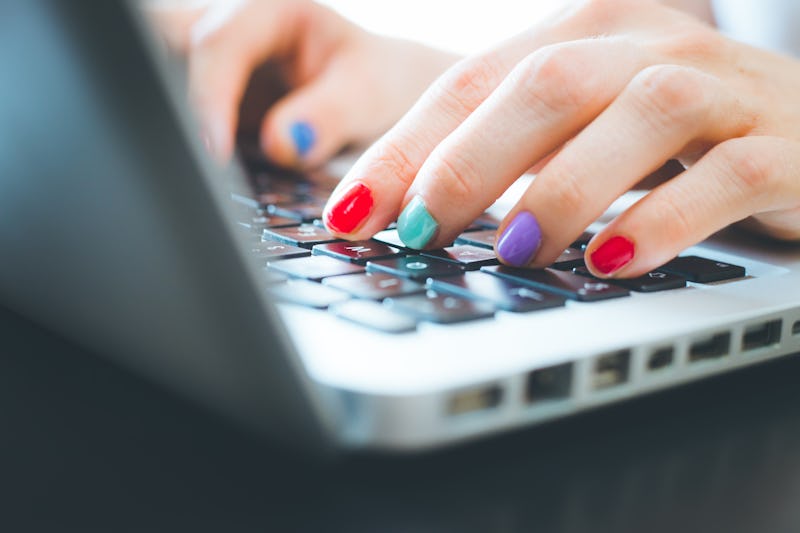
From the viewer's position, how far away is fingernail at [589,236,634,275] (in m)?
0.45

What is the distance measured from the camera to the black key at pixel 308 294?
1.22ft

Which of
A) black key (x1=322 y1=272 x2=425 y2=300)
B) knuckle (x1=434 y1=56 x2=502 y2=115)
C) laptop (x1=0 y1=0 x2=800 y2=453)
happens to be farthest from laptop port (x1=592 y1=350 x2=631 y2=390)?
knuckle (x1=434 y1=56 x2=502 y2=115)

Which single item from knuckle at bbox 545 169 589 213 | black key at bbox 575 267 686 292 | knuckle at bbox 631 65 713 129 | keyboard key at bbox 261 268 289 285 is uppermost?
knuckle at bbox 631 65 713 129

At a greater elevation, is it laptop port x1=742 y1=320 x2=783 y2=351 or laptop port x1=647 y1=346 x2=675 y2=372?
laptop port x1=647 y1=346 x2=675 y2=372

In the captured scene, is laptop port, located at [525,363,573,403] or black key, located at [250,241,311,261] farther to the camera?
black key, located at [250,241,311,261]

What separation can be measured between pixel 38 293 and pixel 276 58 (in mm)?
785

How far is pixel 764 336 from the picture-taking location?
39 cm

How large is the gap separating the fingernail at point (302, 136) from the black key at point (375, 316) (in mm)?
599

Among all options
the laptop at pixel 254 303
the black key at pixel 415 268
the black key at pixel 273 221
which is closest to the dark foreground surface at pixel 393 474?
the laptop at pixel 254 303

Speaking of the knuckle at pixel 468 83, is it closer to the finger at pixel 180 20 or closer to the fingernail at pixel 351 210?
the fingernail at pixel 351 210

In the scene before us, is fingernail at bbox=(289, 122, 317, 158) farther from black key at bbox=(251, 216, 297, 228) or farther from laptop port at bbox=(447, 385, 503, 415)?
laptop port at bbox=(447, 385, 503, 415)

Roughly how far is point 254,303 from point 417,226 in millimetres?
263

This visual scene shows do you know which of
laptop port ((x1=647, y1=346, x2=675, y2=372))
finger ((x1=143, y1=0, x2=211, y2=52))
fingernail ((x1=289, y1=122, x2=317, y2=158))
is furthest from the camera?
finger ((x1=143, y1=0, x2=211, y2=52))

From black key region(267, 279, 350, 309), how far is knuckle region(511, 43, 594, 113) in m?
0.20
